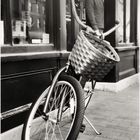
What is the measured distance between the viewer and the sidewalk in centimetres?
413

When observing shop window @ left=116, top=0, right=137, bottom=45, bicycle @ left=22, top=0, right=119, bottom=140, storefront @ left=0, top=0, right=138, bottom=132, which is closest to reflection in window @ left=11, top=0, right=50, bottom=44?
storefront @ left=0, top=0, right=138, bottom=132

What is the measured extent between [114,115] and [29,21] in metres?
2.09

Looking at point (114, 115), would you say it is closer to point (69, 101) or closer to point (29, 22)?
point (69, 101)

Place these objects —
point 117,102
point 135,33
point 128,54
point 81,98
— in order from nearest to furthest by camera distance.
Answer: point 81,98 → point 117,102 → point 128,54 → point 135,33

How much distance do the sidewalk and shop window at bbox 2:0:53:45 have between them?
1526 millimetres

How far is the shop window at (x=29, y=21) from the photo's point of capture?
4.10 m

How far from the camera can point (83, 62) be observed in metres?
3.35

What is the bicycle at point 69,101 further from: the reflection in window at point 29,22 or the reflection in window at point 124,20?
the reflection in window at point 124,20

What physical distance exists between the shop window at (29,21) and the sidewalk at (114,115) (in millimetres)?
1526

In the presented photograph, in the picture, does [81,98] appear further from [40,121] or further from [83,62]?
[40,121]

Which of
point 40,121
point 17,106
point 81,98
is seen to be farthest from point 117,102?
point 81,98

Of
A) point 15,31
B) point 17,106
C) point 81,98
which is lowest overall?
point 17,106

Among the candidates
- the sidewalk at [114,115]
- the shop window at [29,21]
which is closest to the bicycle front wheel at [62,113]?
the sidewalk at [114,115]

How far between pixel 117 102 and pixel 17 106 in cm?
284
